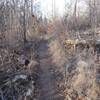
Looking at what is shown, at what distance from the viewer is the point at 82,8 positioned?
1241 inches

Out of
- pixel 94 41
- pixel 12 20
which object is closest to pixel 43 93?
pixel 94 41

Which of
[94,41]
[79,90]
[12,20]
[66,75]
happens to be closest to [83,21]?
[12,20]

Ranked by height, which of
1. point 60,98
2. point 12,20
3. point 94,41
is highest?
point 12,20

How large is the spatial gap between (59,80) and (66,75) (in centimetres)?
37

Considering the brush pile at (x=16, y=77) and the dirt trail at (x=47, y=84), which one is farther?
the brush pile at (x=16, y=77)

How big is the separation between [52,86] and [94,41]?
455 cm

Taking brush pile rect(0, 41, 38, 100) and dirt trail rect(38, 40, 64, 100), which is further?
brush pile rect(0, 41, 38, 100)

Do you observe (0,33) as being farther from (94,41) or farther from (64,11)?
(64,11)

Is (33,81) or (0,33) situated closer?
(33,81)

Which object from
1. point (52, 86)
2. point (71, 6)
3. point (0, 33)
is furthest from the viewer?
point (71, 6)

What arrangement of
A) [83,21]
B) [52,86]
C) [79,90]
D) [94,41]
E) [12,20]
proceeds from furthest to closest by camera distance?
[83,21] → [12,20] → [94,41] → [52,86] → [79,90]

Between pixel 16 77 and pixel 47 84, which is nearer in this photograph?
pixel 47 84

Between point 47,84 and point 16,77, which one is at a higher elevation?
point 16,77

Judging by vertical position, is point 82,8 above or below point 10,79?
above
